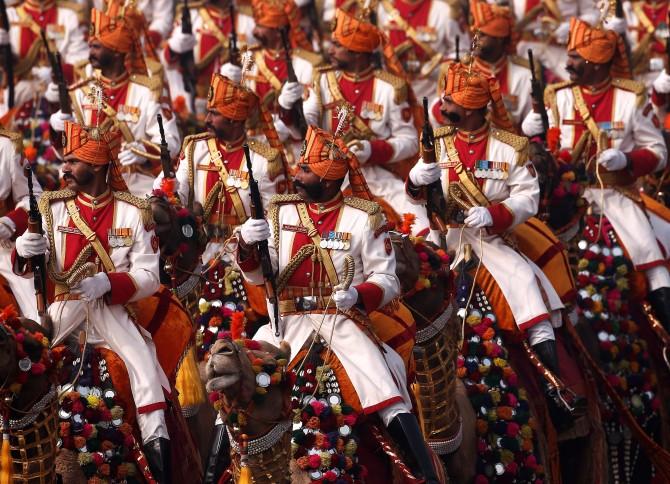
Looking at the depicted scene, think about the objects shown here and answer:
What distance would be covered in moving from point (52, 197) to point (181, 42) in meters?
8.53

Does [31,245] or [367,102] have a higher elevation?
[367,102]

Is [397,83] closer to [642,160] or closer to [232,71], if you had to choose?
[232,71]

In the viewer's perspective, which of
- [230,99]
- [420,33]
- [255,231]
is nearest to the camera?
[255,231]

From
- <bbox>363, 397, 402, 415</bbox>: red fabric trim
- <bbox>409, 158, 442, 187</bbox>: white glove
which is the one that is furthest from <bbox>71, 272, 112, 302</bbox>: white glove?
<bbox>409, 158, 442, 187</bbox>: white glove

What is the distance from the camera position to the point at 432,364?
1573 centimetres

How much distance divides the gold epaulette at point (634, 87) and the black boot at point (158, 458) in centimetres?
677

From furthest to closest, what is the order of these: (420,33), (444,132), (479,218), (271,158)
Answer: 1. (420,33)
2. (271,158)
3. (444,132)
4. (479,218)

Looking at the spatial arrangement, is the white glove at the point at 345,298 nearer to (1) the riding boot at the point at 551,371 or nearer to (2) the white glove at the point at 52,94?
(1) the riding boot at the point at 551,371

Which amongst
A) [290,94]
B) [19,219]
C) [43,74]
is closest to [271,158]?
[290,94]

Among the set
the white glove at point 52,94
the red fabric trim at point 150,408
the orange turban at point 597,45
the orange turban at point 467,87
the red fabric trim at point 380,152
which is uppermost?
the white glove at point 52,94

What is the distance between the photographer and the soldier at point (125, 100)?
20.4m

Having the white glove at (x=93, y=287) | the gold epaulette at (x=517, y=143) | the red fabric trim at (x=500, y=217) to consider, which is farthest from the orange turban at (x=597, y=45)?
the white glove at (x=93, y=287)

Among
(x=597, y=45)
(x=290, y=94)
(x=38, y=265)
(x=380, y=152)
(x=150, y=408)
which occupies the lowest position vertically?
(x=150, y=408)

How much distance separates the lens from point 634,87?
19828 millimetres
